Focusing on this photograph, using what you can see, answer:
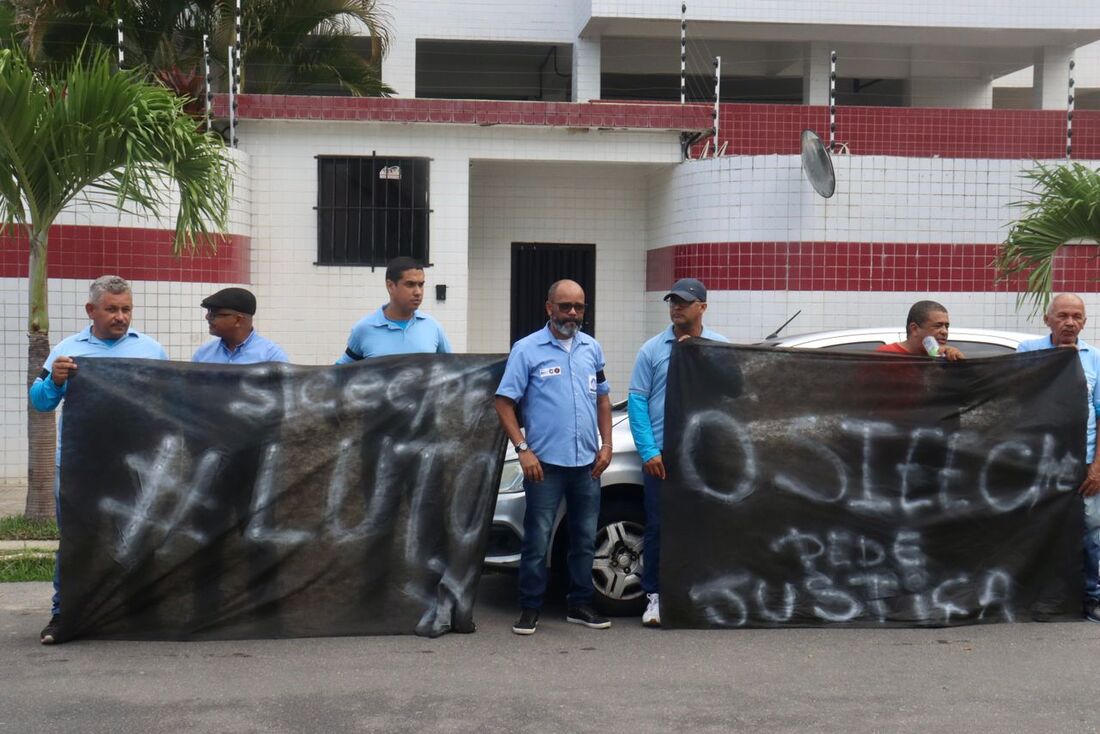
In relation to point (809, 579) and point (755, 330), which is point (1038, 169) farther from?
point (809, 579)

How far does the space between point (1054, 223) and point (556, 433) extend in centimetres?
648

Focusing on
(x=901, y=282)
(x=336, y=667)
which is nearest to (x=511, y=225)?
(x=901, y=282)

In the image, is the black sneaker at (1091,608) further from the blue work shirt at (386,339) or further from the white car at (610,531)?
the blue work shirt at (386,339)

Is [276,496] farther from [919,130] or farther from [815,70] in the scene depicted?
[815,70]

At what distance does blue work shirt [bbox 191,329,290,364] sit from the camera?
273 inches

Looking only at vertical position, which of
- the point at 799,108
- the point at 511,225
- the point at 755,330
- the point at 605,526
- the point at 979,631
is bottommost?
the point at 979,631

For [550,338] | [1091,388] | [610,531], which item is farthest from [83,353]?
[1091,388]

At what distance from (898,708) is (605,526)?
2.11 meters

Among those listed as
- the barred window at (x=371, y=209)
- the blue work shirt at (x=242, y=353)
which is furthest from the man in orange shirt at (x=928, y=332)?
the barred window at (x=371, y=209)

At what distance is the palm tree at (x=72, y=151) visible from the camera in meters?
8.43

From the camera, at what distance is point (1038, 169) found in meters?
12.5

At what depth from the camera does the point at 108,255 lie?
36.8 ft

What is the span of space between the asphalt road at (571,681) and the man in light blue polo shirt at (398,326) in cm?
161

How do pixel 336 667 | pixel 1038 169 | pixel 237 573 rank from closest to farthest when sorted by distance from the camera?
pixel 336 667
pixel 237 573
pixel 1038 169
